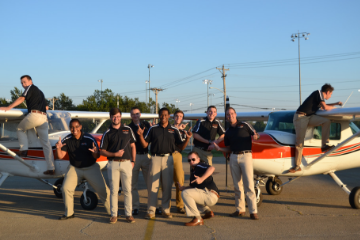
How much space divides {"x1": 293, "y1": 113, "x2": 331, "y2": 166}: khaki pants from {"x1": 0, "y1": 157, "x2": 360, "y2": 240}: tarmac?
1.09m

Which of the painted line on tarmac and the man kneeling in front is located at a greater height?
the man kneeling in front

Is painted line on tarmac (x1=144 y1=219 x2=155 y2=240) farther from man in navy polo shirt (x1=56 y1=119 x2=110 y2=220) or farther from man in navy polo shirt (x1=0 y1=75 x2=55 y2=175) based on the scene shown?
man in navy polo shirt (x1=0 y1=75 x2=55 y2=175)

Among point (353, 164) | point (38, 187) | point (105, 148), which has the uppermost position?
point (105, 148)

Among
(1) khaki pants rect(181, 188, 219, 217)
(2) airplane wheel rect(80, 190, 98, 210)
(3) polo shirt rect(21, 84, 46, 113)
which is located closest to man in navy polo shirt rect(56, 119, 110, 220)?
(2) airplane wheel rect(80, 190, 98, 210)

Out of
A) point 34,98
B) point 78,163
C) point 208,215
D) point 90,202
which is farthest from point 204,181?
point 34,98

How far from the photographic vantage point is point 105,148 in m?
5.50

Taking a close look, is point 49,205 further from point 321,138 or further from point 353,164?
point 353,164

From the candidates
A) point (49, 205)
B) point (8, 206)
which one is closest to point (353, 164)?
point (49, 205)

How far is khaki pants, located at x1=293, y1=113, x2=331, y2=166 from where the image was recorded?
663 centimetres

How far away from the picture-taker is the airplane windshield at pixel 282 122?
719cm

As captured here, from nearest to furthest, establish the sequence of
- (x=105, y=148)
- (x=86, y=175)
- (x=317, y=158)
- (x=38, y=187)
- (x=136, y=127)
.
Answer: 1. (x=105, y=148)
2. (x=86, y=175)
3. (x=136, y=127)
4. (x=317, y=158)
5. (x=38, y=187)

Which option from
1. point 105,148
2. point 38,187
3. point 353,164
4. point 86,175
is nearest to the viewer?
point 105,148

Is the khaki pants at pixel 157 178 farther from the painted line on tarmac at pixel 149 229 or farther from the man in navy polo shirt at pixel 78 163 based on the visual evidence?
the man in navy polo shirt at pixel 78 163

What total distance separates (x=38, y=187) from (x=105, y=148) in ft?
16.6
